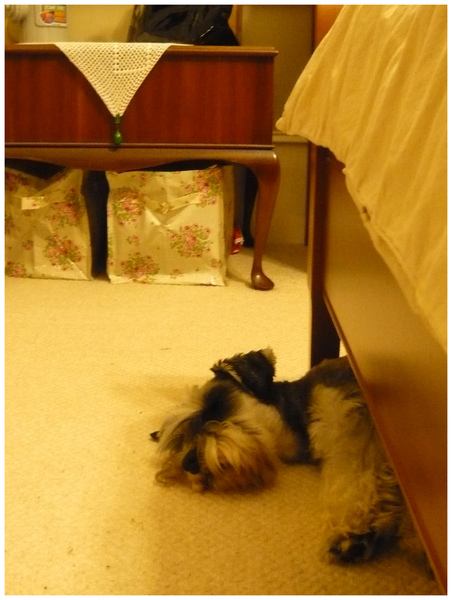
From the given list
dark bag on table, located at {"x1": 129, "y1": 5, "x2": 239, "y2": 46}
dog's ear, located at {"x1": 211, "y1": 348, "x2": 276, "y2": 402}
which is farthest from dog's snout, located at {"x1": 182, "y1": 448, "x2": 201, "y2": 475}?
dark bag on table, located at {"x1": 129, "y1": 5, "x2": 239, "y2": 46}

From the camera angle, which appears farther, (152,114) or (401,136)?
(152,114)

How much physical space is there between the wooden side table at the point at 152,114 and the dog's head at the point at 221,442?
1005mm

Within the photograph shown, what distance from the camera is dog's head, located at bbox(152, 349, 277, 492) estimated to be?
1.00 m

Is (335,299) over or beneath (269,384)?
over

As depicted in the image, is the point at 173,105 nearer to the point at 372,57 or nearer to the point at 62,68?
the point at 62,68

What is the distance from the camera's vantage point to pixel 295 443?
1135mm

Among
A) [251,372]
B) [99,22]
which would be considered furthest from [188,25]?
[251,372]

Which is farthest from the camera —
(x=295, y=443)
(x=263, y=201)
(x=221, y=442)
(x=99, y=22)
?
(x=99, y=22)

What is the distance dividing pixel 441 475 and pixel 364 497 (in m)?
0.40

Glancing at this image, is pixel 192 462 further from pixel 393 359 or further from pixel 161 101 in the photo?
pixel 161 101

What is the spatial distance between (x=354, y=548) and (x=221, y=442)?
237 mm

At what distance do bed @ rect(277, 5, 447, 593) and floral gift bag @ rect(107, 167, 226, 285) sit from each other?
1.00 m

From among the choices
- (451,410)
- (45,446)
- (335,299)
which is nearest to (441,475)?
(451,410)

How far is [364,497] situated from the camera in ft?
2.97
